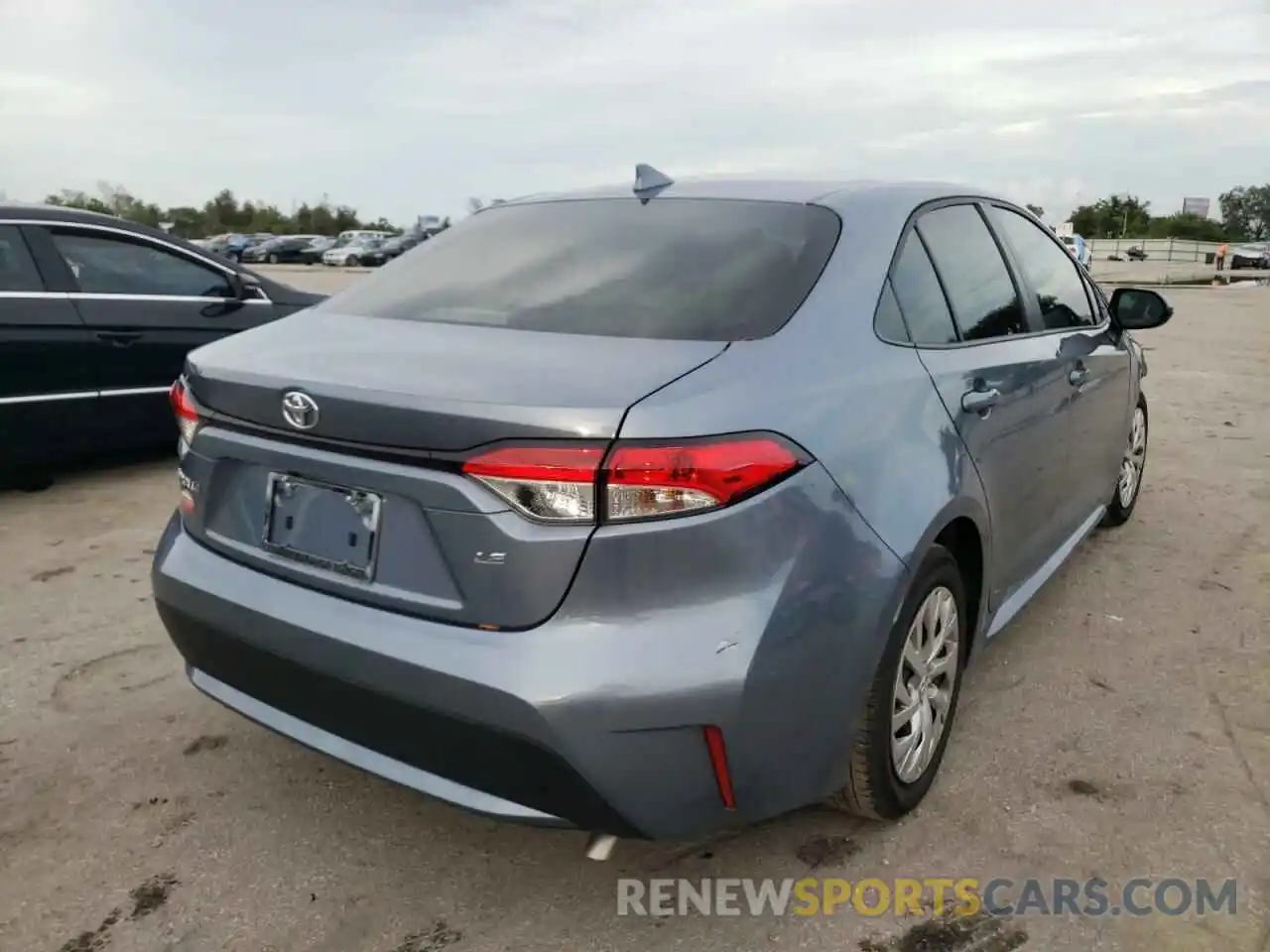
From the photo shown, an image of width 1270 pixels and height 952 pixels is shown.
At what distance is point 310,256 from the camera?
185ft

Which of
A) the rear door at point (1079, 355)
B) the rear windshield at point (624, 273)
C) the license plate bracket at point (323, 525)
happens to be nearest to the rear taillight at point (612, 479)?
the license plate bracket at point (323, 525)

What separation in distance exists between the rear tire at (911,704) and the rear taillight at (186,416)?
1666 mm

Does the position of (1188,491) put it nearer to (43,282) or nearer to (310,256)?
(43,282)

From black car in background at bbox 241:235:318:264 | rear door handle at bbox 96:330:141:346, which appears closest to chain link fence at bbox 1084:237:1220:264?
black car in background at bbox 241:235:318:264

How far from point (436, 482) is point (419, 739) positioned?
20.5 inches

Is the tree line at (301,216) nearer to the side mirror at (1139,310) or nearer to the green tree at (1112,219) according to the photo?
the green tree at (1112,219)

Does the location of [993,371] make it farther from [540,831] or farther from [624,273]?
[540,831]

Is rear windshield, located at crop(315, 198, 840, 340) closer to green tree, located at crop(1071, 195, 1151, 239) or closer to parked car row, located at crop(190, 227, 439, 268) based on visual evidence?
parked car row, located at crop(190, 227, 439, 268)

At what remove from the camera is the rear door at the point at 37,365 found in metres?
5.26

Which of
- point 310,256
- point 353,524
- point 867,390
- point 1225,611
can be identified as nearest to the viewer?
point 353,524

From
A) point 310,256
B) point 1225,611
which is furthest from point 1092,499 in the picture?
point 310,256

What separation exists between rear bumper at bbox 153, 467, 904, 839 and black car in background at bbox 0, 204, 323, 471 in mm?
3820

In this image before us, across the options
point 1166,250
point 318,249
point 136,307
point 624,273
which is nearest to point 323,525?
point 624,273

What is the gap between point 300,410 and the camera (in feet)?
7.02
